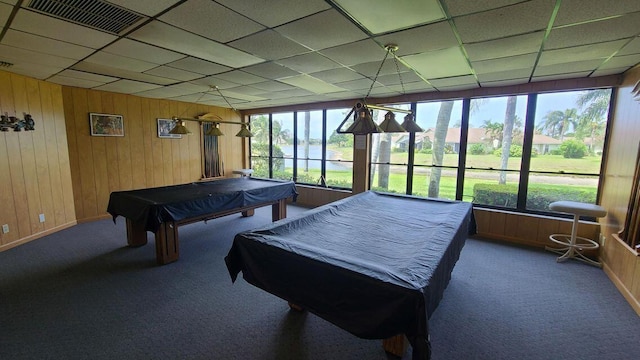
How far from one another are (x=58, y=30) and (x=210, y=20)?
4.47 ft

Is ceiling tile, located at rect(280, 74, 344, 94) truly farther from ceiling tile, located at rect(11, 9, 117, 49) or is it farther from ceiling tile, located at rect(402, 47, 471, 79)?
ceiling tile, located at rect(11, 9, 117, 49)

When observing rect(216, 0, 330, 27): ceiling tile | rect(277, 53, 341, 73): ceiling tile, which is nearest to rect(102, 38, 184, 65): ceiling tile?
rect(277, 53, 341, 73): ceiling tile

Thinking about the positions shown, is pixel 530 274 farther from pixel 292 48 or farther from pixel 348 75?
pixel 292 48

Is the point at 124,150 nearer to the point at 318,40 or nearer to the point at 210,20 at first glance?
the point at 210,20

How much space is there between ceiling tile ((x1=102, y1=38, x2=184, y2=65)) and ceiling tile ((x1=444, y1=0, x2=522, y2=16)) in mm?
2667

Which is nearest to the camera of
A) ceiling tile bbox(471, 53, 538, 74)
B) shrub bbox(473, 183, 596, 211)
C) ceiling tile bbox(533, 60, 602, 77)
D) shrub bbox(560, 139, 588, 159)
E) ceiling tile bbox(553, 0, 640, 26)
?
ceiling tile bbox(553, 0, 640, 26)

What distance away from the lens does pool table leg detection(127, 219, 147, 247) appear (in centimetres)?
377

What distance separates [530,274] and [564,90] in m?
2.64

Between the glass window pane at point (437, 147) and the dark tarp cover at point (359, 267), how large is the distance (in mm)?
2584

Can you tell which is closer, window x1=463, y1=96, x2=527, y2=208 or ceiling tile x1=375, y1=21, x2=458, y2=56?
ceiling tile x1=375, y1=21, x2=458, y2=56

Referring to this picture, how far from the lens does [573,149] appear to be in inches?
158

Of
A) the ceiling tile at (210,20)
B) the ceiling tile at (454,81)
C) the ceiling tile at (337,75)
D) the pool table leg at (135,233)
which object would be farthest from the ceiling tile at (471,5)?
the pool table leg at (135,233)

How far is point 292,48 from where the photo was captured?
9.01 ft

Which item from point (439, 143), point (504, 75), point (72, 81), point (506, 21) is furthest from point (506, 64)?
point (72, 81)
